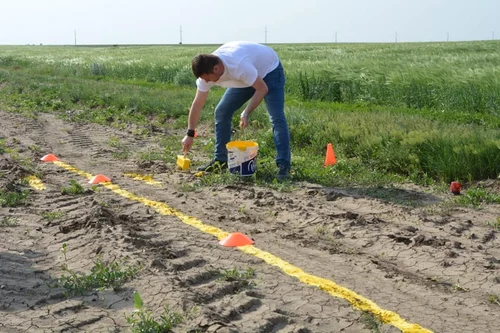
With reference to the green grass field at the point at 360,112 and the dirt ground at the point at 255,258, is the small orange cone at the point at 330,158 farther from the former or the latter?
the dirt ground at the point at 255,258

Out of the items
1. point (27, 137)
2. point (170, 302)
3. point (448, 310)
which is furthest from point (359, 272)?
point (27, 137)

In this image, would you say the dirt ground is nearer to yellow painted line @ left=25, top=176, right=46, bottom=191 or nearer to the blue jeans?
yellow painted line @ left=25, top=176, right=46, bottom=191

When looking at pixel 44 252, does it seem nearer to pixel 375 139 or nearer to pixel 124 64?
pixel 375 139

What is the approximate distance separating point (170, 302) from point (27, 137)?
8375 mm

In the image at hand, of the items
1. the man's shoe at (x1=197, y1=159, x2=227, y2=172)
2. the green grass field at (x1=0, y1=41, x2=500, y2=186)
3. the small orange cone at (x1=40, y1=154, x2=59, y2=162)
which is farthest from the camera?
the small orange cone at (x1=40, y1=154, x2=59, y2=162)

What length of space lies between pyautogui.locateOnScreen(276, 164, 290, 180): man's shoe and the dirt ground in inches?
16.4

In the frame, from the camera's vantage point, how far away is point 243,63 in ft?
26.3

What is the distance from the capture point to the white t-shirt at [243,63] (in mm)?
8016

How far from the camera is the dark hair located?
7797mm

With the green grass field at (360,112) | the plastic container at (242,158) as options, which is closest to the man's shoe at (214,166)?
the plastic container at (242,158)

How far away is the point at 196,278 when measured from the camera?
5.04 meters

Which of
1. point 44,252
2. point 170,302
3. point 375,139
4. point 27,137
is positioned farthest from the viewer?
point 27,137

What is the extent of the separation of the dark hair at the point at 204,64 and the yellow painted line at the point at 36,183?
2213mm

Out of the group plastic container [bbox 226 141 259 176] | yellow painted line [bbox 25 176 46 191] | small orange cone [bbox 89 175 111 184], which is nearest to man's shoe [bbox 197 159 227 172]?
plastic container [bbox 226 141 259 176]
